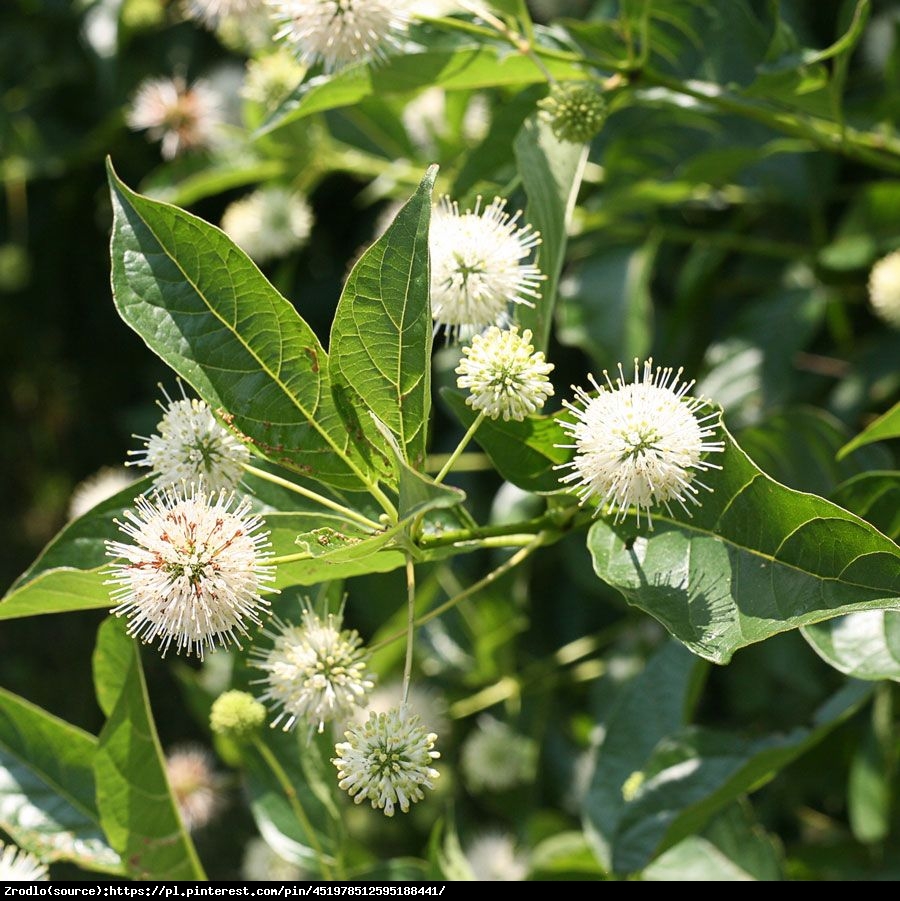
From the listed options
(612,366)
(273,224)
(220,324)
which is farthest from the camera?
(273,224)

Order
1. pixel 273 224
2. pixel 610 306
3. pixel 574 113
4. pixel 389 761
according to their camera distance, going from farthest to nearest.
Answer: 1. pixel 273 224
2. pixel 610 306
3. pixel 574 113
4. pixel 389 761

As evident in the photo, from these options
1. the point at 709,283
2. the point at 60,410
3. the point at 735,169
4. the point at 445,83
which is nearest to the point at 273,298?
the point at 445,83

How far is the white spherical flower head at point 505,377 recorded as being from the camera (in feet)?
4.46

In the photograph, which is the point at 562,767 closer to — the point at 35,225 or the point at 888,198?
the point at 888,198

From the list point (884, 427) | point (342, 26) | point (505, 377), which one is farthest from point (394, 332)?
point (884, 427)

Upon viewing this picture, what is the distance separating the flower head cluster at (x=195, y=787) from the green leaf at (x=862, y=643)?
6.89 ft

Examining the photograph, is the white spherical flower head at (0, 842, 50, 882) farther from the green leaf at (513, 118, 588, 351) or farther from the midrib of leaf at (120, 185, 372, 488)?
the green leaf at (513, 118, 588, 351)

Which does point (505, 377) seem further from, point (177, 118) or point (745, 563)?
point (177, 118)

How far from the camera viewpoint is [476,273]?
147cm

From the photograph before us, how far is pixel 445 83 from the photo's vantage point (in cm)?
184

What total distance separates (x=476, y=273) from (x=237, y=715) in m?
0.84

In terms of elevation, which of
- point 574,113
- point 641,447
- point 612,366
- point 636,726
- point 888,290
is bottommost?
point 636,726

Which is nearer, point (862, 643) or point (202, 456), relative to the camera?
point (202, 456)

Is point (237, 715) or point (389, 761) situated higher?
point (389, 761)
